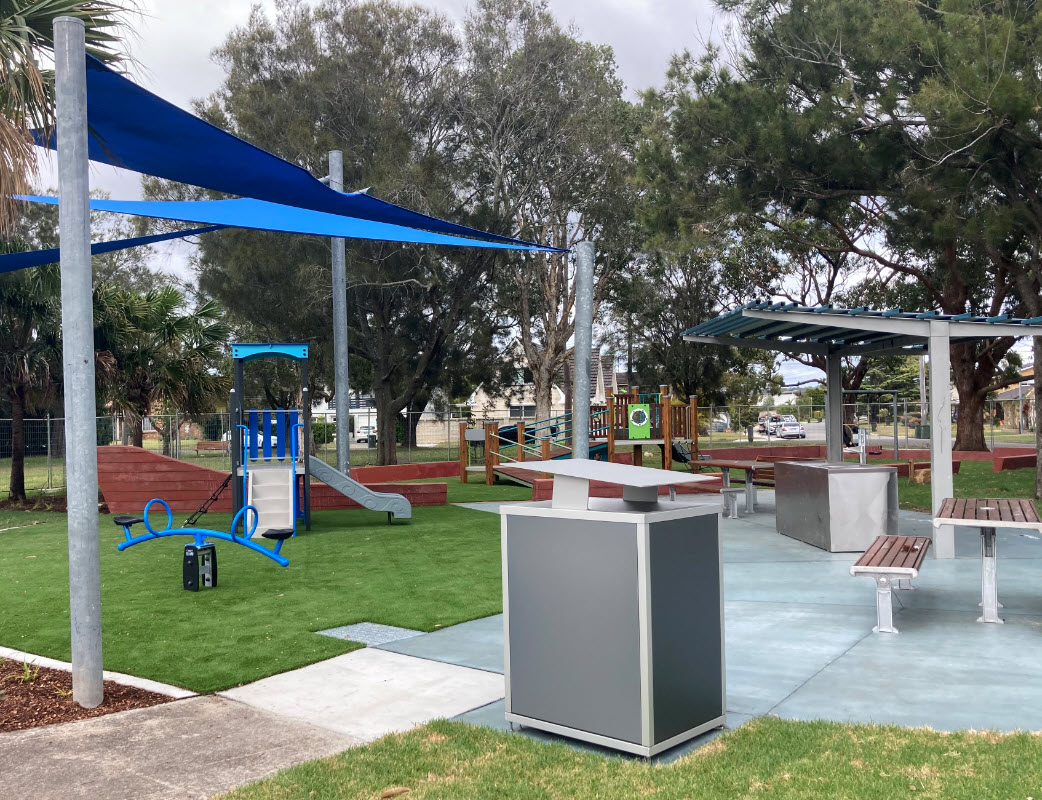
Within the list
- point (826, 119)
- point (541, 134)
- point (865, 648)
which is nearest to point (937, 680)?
point (865, 648)

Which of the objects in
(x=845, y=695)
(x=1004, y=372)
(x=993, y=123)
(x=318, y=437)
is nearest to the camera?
(x=845, y=695)

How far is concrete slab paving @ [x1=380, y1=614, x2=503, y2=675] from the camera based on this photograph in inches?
231

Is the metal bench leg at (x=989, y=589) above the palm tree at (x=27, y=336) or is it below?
below

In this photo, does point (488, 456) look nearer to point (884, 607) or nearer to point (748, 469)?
point (748, 469)

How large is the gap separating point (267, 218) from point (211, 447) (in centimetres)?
1215

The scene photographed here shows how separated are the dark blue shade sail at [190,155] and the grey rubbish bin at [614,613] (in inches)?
140

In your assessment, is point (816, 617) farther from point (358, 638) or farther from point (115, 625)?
point (115, 625)

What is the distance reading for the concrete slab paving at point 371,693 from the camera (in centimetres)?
474

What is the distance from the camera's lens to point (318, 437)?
39594 millimetres

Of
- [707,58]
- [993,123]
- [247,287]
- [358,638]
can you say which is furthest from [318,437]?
[358,638]

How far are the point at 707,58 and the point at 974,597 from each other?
43.9ft

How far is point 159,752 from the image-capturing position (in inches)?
169

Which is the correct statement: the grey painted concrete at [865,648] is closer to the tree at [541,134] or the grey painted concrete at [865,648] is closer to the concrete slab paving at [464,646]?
the concrete slab paving at [464,646]

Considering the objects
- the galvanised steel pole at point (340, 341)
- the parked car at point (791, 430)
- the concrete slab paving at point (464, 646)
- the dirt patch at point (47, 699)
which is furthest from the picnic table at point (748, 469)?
the parked car at point (791, 430)
